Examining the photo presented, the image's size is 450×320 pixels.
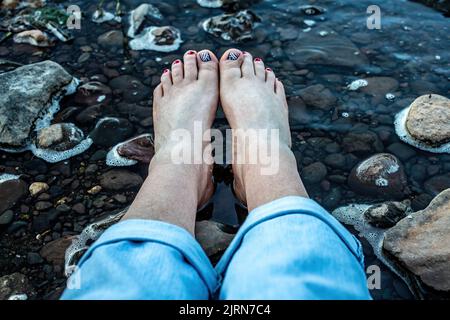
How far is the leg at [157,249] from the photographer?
0.95 meters

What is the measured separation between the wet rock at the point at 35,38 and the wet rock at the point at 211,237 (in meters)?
1.41

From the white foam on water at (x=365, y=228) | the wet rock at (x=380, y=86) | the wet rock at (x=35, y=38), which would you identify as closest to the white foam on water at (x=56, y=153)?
the wet rock at (x=35, y=38)

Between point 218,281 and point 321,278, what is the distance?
283 mm

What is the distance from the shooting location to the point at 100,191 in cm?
165

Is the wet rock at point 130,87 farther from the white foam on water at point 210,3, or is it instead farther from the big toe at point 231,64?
the white foam on water at point 210,3

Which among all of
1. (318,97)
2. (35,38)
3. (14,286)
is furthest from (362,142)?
(35,38)

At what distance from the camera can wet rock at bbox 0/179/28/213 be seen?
1.61m

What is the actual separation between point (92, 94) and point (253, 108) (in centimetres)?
75

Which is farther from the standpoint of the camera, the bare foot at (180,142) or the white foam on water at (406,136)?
the white foam on water at (406,136)

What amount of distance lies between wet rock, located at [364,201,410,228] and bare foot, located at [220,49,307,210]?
0.97ft

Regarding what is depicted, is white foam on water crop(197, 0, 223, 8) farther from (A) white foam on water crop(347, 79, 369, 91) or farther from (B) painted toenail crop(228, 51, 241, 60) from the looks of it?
(A) white foam on water crop(347, 79, 369, 91)

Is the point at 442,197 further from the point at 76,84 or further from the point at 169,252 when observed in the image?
the point at 76,84

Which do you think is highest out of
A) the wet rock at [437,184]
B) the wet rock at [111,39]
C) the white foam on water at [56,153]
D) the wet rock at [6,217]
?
the wet rock at [111,39]
